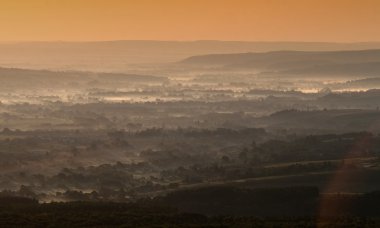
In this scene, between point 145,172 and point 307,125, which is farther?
point 307,125

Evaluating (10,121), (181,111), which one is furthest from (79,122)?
(181,111)

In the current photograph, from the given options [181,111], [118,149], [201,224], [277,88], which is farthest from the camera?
[277,88]

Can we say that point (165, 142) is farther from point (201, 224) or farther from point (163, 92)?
point (163, 92)

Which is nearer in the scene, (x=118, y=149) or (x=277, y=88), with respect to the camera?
(x=118, y=149)

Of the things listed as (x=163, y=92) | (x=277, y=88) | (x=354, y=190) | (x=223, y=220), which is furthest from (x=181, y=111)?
(x=223, y=220)

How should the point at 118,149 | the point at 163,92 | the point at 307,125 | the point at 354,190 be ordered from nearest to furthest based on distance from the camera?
the point at 354,190 → the point at 118,149 → the point at 307,125 → the point at 163,92

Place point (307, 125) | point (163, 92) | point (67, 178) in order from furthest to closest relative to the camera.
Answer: point (163, 92) < point (307, 125) < point (67, 178)

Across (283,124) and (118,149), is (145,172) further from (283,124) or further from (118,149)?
(283,124)

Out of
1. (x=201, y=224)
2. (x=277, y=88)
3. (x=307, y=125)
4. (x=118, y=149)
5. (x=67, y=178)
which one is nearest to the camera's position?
(x=201, y=224)
